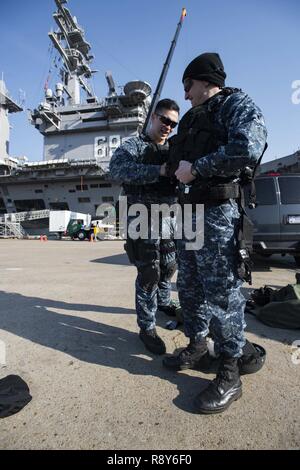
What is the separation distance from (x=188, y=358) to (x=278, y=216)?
392 centimetres

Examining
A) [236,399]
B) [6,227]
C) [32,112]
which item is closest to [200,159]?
[236,399]

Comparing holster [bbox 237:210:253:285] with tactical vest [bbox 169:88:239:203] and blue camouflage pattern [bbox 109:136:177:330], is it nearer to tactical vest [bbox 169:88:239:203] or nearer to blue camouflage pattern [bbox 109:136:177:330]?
tactical vest [bbox 169:88:239:203]

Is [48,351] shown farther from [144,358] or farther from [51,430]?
[51,430]

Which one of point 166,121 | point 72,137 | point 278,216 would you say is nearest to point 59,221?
point 72,137

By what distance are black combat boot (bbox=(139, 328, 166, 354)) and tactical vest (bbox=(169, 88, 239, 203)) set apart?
1097 millimetres

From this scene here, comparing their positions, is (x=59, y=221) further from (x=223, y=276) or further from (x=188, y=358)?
(x=223, y=276)

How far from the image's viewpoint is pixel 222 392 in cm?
149

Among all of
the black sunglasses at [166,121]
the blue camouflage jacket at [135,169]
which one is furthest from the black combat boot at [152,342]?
the black sunglasses at [166,121]

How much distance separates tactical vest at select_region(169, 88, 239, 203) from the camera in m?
1.61

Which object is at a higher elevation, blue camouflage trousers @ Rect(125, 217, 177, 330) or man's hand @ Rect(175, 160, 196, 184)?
man's hand @ Rect(175, 160, 196, 184)

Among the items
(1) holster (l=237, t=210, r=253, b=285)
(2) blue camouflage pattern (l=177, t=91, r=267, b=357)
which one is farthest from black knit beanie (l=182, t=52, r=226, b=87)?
(1) holster (l=237, t=210, r=253, b=285)

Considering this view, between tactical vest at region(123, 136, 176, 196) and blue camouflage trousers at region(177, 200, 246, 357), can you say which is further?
tactical vest at region(123, 136, 176, 196)

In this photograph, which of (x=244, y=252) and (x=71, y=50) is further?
(x=71, y=50)

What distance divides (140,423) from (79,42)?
161ft
